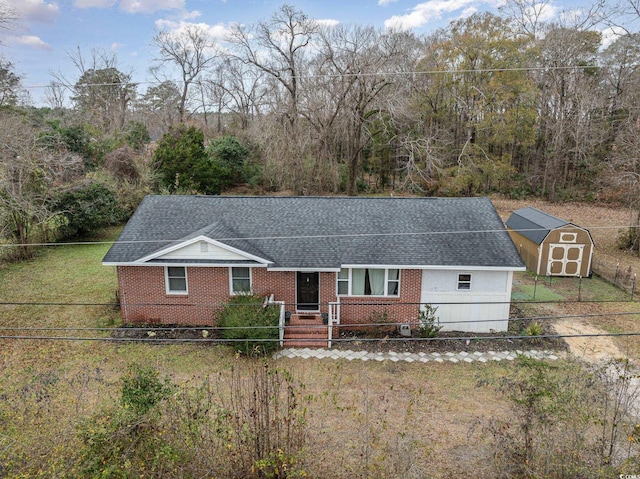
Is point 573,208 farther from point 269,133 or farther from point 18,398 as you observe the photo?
point 18,398

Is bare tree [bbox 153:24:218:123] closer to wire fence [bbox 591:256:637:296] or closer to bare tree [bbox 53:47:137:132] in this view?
bare tree [bbox 53:47:137:132]

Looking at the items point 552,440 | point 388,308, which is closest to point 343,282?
point 388,308

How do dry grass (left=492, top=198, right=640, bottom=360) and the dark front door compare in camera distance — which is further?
the dark front door

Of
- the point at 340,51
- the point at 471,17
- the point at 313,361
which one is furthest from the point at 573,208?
the point at 313,361

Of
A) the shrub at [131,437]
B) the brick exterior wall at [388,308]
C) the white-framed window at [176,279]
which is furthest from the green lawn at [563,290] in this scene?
the shrub at [131,437]

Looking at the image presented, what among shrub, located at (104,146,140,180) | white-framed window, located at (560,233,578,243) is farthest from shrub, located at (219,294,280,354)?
shrub, located at (104,146,140,180)

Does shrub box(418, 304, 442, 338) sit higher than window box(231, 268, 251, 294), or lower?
lower

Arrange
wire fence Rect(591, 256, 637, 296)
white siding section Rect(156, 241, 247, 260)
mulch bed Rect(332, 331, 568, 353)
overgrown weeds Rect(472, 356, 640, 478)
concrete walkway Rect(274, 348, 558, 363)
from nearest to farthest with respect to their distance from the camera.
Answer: overgrown weeds Rect(472, 356, 640, 478) < concrete walkway Rect(274, 348, 558, 363) < mulch bed Rect(332, 331, 568, 353) < white siding section Rect(156, 241, 247, 260) < wire fence Rect(591, 256, 637, 296)
